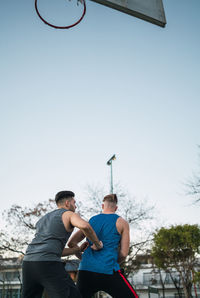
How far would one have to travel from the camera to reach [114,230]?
3.72 meters

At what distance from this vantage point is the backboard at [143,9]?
5.88 meters

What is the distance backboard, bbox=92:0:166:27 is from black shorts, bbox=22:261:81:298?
16.3 ft

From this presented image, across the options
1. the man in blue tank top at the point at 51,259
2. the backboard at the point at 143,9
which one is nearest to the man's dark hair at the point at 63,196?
the man in blue tank top at the point at 51,259

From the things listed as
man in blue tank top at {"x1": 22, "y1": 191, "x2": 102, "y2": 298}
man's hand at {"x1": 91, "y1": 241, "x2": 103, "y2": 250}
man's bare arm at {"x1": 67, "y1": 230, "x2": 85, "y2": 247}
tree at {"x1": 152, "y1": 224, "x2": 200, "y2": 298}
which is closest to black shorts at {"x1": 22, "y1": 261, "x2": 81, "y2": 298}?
man in blue tank top at {"x1": 22, "y1": 191, "x2": 102, "y2": 298}

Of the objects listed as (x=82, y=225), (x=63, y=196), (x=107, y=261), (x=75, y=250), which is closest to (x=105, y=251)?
(x=107, y=261)

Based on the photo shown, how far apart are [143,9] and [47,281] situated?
5.52 metres

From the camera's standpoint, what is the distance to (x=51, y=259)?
10.1ft

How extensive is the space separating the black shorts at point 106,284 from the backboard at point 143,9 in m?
4.96

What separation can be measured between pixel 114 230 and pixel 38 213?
782 inches

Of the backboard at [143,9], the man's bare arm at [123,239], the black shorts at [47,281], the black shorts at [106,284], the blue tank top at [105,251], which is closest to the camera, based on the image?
the black shorts at [47,281]

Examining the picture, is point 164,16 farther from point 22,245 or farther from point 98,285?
point 22,245

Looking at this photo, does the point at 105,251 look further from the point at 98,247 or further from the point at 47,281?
the point at 47,281

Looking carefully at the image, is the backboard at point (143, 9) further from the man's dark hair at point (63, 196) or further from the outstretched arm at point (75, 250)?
the outstretched arm at point (75, 250)

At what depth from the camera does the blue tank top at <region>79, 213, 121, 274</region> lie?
3.44 meters
